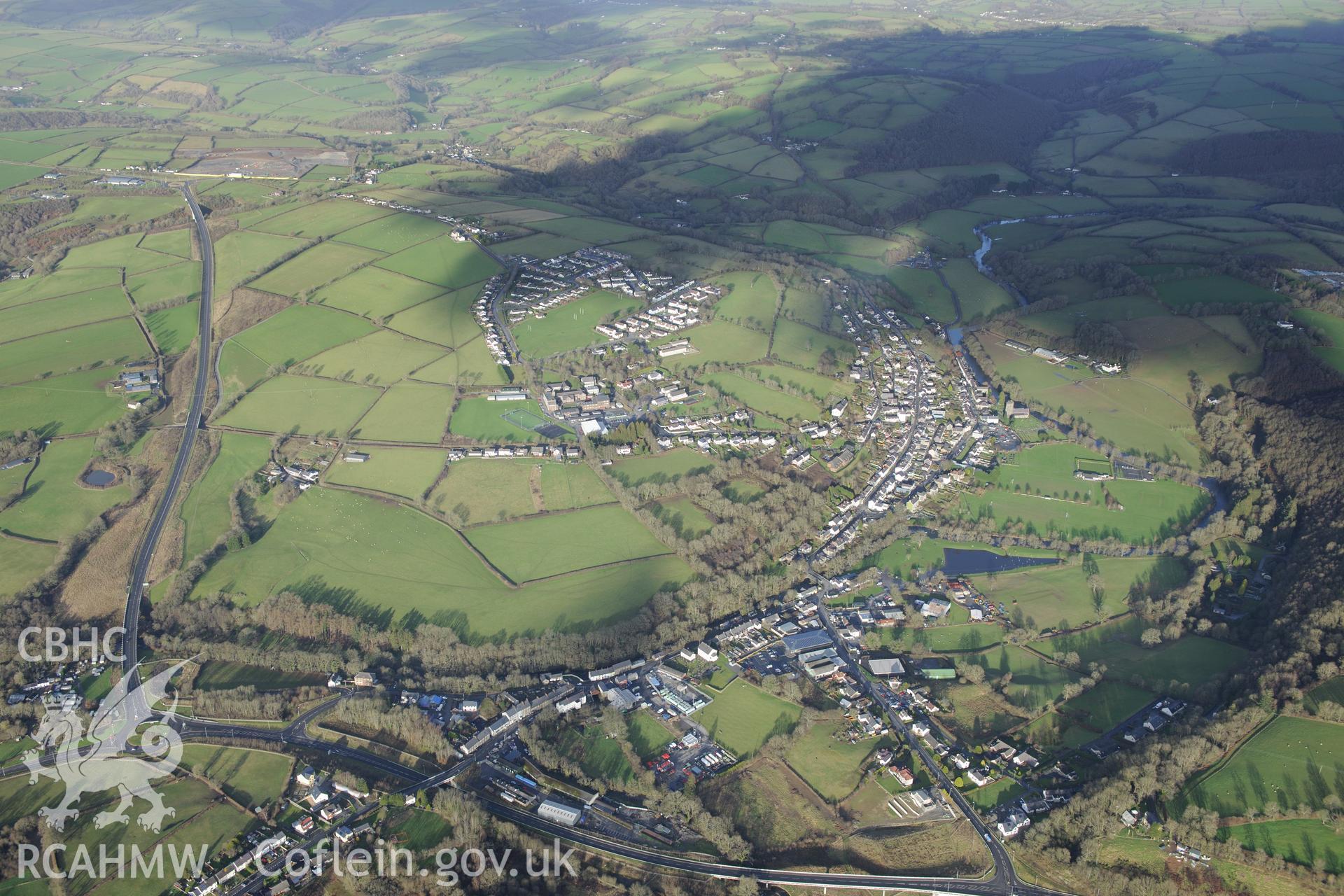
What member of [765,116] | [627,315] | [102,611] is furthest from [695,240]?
[102,611]

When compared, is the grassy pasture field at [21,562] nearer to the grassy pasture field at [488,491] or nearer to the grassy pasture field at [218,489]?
the grassy pasture field at [218,489]

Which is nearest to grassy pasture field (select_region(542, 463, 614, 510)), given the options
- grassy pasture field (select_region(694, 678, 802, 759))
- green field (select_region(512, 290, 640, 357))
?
grassy pasture field (select_region(694, 678, 802, 759))

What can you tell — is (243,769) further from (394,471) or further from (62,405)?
(62,405)

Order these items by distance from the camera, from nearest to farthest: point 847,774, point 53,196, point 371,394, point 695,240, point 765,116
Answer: point 847,774
point 371,394
point 695,240
point 53,196
point 765,116

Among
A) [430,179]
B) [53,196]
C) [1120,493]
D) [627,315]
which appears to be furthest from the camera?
[430,179]

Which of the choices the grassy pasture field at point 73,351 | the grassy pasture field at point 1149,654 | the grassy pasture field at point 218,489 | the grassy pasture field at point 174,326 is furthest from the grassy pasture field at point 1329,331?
the grassy pasture field at point 73,351

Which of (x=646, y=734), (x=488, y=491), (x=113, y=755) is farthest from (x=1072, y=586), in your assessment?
(x=113, y=755)

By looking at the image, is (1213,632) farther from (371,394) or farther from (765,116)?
(765,116)

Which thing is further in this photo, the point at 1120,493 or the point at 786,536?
the point at 1120,493
